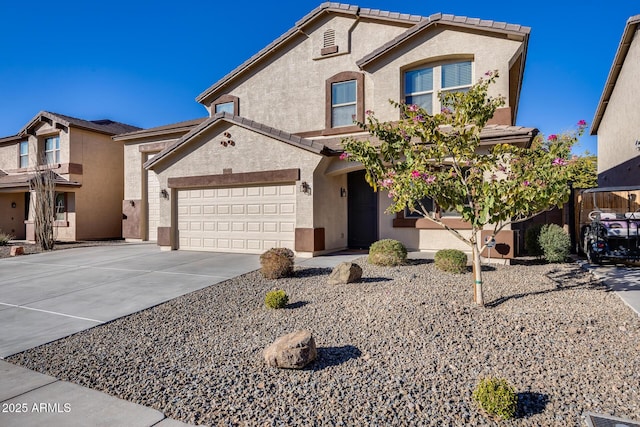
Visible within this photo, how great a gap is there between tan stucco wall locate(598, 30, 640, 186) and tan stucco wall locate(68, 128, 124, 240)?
25.6m

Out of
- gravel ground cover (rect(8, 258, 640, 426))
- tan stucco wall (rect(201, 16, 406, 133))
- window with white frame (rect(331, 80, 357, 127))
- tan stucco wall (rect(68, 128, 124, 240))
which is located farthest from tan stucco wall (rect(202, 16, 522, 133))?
tan stucco wall (rect(68, 128, 124, 240))

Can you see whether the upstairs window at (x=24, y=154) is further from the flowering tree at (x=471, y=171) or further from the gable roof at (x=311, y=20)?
the flowering tree at (x=471, y=171)

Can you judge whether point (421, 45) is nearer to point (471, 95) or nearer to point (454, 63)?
point (454, 63)

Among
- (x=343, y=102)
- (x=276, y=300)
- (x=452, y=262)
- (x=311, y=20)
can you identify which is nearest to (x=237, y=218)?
(x=343, y=102)

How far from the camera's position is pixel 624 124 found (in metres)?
16.0

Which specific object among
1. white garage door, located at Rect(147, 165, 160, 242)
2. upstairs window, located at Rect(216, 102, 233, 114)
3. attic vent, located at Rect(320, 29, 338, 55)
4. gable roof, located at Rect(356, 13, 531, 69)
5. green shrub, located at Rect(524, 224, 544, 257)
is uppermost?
attic vent, located at Rect(320, 29, 338, 55)

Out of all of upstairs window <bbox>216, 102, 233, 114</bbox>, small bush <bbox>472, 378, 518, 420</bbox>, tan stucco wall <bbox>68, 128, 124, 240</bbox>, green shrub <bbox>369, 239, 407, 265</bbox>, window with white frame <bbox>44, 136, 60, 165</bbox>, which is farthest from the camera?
window with white frame <bbox>44, 136, 60, 165</bbox>

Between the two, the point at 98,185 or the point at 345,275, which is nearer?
the point at 345,275

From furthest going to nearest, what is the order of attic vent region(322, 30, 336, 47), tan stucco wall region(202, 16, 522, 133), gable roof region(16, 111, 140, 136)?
gable roof region(16, 111, 140, 136) < attic vent region(322, 30, 336, 47) < tan stucco wall region(202, 16, 522, 133)

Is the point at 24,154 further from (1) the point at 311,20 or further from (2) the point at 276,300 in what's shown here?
(2) the point at 276,300

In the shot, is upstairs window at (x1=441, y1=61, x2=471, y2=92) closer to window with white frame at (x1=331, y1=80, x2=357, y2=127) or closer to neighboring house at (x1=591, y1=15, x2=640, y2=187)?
window with white frame at (x1=331, y1=80, x2=357, y2=127)

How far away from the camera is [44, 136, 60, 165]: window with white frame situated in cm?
2035

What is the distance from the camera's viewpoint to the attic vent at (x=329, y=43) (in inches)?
561

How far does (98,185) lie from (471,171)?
21096 millimetres
